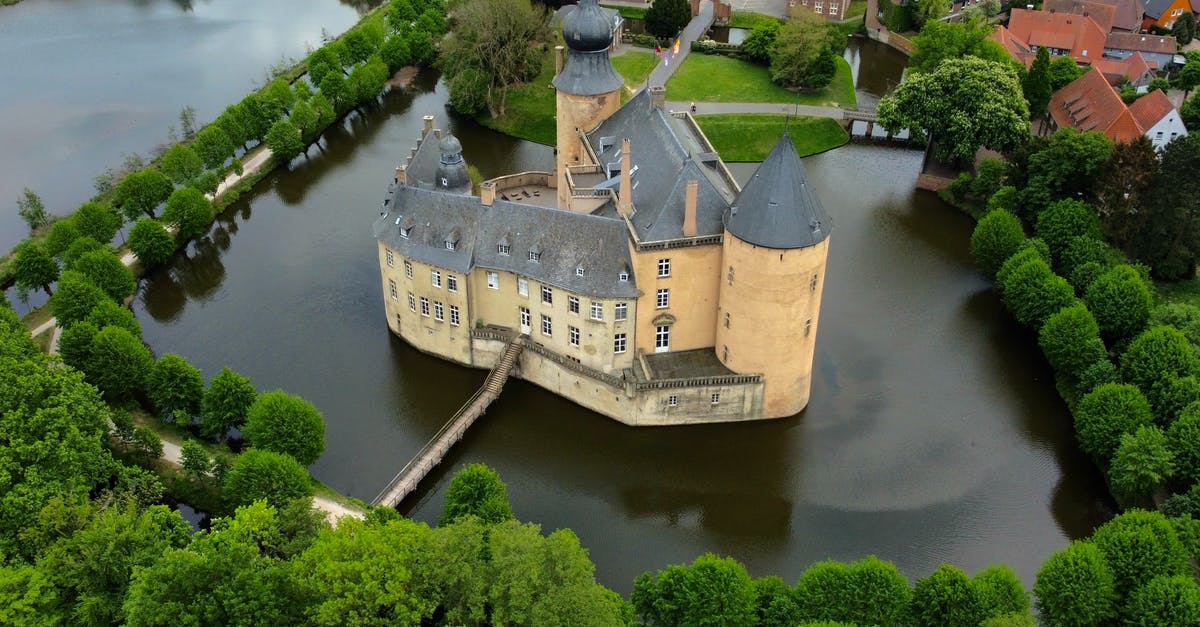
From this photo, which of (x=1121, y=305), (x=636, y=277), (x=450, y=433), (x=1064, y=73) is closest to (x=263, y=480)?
(x=450, y=433)

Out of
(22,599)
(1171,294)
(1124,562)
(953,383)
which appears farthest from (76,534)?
(1171,294)

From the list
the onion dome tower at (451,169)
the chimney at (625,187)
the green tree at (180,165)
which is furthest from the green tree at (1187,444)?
the green tree at (180,165)

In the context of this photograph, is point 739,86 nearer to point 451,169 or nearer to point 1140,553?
point 451,169

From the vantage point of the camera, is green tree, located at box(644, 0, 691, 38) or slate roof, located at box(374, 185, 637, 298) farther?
green tree, located at box(644, 0, 691, 38)

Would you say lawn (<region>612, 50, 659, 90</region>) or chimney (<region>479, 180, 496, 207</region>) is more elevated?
chimney (<region>479, 180, 496, 207</region>)

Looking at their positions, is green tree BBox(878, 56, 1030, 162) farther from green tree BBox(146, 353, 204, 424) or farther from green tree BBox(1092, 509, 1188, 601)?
green tree BBox(146, 353, 204, 424)

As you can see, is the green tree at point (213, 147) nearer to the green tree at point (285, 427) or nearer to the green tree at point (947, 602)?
the green tree at point (285, 427)

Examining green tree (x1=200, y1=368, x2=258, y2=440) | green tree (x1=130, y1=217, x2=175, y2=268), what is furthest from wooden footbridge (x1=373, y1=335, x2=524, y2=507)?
green tree (x1=130, y1=217, x2=175, y2=268)
